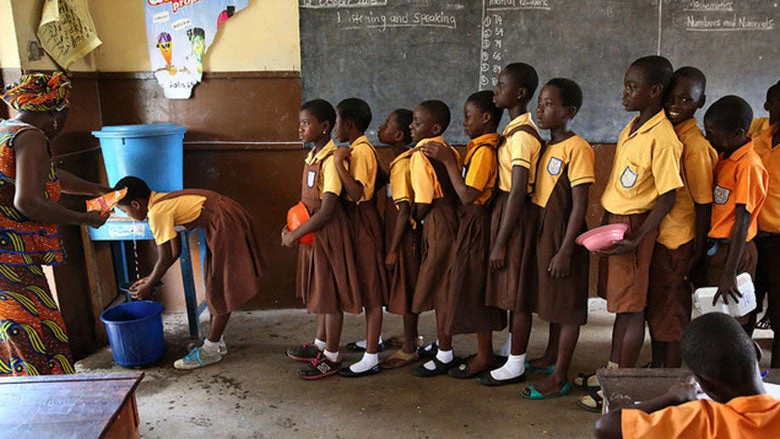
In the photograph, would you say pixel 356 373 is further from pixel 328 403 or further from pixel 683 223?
pixel 683 223

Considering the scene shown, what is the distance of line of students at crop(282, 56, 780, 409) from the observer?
225 cm

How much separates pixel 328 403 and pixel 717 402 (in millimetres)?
1773

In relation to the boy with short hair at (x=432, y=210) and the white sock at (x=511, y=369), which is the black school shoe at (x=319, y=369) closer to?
the boy with short hair at (x=432, y=210)

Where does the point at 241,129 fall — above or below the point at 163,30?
below

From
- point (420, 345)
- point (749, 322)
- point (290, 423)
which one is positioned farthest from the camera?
point (420, 345)

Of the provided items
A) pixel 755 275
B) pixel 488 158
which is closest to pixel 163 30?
pixel 488 158

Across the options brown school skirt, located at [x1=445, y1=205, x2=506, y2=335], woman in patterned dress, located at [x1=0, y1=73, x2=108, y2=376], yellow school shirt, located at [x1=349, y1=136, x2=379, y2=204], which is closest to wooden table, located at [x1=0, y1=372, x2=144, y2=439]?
woman in patterned dress, located at [x1=0, y1=73, x2=108, y2=376]

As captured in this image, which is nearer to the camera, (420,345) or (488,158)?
(488,158)

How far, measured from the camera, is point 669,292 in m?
2.38

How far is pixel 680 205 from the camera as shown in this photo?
7.55 feet

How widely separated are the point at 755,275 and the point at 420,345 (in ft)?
5.61

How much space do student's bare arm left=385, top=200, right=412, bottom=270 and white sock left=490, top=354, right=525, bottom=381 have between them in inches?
29.1

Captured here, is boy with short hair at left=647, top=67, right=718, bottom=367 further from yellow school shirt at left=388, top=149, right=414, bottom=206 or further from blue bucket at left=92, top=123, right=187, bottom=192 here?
blue bucket at left=92, top=123, right=187, bottom=192

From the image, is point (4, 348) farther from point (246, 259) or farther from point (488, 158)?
point (488, 158)
